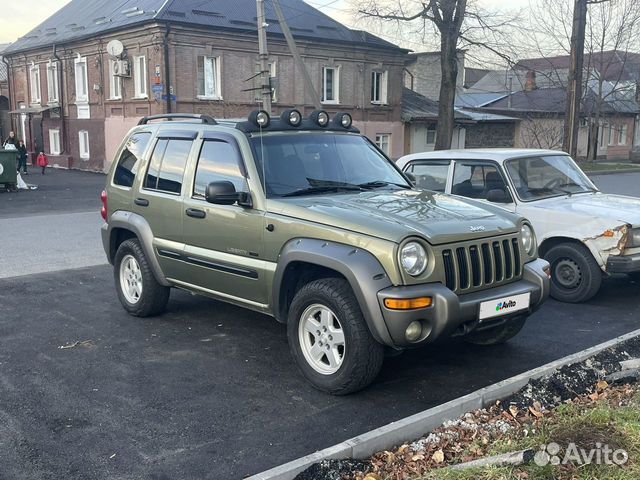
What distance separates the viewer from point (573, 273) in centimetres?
765

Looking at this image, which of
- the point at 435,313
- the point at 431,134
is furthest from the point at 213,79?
the point at 435,313

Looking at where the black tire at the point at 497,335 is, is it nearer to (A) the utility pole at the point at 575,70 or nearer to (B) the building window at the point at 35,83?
(A) the utility pole at the point at 575,70

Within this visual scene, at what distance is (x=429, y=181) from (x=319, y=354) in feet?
14.0

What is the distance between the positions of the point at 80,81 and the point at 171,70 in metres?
8.36

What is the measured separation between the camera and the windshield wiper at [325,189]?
5546 mm

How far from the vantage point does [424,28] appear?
27406mm

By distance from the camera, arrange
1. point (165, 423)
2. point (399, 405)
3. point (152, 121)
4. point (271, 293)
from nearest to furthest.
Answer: point (165, 423) → point (399, 405) → point (271, 293) → point (152, 121)

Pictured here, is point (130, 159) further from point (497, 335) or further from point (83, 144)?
point (83, 144)

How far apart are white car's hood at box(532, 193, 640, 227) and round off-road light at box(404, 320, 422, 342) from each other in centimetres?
370

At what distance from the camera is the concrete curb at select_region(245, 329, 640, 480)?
3.60m

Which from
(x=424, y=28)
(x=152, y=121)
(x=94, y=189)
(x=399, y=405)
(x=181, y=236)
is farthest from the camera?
(x=424, y=28)

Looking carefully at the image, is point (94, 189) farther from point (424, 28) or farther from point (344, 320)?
point (344, 320)

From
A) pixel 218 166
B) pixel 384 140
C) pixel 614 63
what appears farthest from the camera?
pixel 614 63

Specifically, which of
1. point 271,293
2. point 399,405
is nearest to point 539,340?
point 399,405
